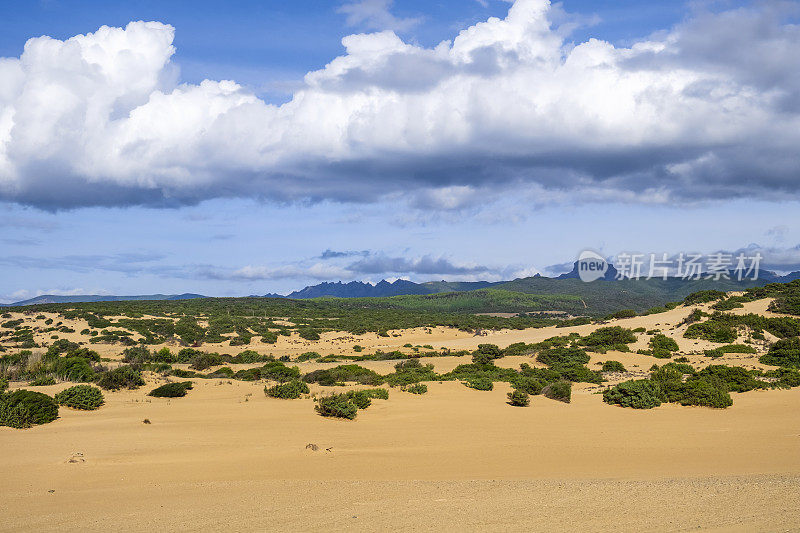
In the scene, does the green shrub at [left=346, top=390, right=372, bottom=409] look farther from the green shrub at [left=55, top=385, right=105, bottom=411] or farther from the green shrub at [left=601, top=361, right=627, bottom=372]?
the green shrub at [left=601, top=361, right=627, bottom=372]

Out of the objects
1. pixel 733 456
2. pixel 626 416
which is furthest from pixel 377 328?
pixel 733 456

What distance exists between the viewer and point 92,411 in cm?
1606

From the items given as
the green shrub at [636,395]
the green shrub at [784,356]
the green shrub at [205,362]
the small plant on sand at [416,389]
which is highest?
the green shrub at [784,356]

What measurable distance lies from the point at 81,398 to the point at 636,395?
16.8 metres

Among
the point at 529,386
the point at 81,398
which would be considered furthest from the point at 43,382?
the point at 529,386

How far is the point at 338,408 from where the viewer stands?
15.7 meters

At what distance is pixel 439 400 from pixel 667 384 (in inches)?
305

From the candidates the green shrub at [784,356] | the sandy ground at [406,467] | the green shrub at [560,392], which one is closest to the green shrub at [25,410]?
the sandy ground at [406,467]

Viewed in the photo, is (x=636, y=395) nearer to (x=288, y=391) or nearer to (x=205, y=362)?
(x=288, y=391)

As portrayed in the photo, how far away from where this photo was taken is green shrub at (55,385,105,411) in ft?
53.1

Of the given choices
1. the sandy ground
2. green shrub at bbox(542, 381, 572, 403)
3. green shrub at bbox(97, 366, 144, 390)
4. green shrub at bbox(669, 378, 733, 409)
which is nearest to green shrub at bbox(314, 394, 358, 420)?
the sandy ground

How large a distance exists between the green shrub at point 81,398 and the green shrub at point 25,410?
4.62ft

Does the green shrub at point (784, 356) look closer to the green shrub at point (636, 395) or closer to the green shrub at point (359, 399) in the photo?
the green shrub at point (636, 395)

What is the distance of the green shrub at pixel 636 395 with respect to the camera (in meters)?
17.8
